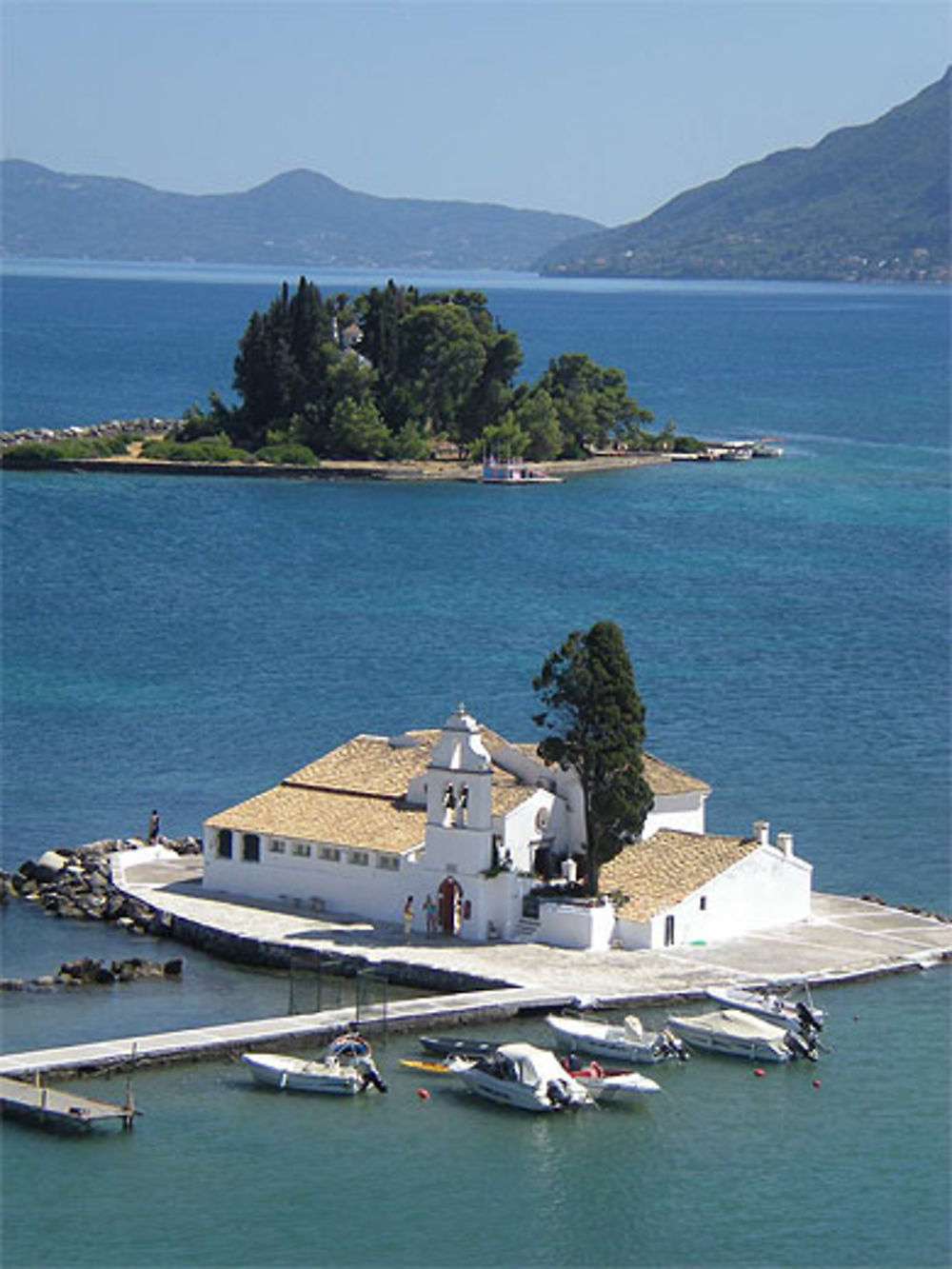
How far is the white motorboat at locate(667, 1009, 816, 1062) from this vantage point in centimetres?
4131

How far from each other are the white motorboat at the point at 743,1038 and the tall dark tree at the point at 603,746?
534cm

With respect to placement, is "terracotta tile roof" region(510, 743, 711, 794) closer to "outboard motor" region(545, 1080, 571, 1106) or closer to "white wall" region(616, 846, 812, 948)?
"white wall" region(616, 846, 812, 948)

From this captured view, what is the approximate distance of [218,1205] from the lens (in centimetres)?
3556

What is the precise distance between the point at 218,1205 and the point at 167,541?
2786 inches

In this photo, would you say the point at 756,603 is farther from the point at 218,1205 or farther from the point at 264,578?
the point at 218,1205

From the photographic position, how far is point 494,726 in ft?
218

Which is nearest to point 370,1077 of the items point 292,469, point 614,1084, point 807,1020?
point 614,1084

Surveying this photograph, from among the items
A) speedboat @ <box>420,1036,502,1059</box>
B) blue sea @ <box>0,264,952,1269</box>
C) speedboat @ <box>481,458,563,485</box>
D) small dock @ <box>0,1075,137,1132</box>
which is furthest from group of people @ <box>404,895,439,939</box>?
speedboat @ <box>481,458,563,485</box>

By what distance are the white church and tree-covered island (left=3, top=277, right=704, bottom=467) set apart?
76.9 meters

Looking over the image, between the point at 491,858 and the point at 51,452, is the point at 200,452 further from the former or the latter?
the point at 491,858

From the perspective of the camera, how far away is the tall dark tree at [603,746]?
46.9 m

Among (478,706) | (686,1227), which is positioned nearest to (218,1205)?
(686,1227)

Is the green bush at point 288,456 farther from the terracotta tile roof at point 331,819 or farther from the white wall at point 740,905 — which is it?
the white wall at point 740,905

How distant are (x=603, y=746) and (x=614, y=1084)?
8.59 m
